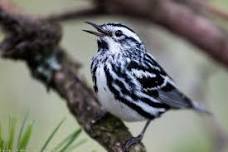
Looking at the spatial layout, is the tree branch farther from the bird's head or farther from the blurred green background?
the blurred green background

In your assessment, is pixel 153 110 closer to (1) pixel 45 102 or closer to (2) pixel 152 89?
(2) pixel 152 89

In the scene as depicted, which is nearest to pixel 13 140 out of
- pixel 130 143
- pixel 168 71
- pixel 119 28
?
pixel 130 143

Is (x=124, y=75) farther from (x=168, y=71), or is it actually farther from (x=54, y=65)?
(x=168, y=71)

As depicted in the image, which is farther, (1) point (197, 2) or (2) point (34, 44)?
(1) point (197, 2)

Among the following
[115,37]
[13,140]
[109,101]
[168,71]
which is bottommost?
[13,140]

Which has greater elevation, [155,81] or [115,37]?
[115,37]

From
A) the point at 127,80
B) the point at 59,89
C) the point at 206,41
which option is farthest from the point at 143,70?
the point at 206,41

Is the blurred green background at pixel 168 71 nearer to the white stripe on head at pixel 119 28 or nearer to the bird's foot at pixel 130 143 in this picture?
the white stripe on head at pixel 119 28
